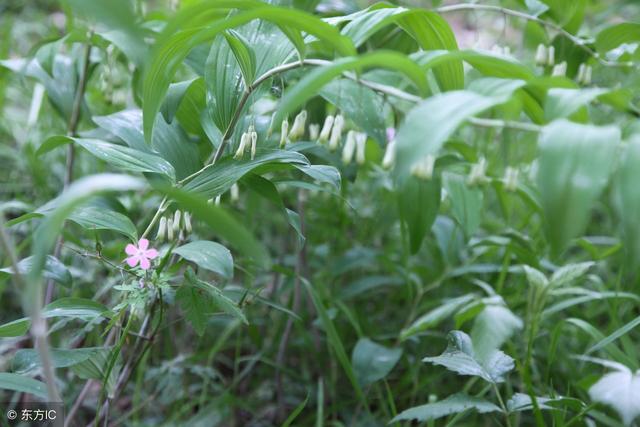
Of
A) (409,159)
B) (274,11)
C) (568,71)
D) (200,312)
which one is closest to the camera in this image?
(409,159)

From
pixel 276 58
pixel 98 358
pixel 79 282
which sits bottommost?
pixel 79 282

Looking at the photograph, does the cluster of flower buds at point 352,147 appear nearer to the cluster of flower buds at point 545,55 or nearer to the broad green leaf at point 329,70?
the broad green leaf at point 329,70

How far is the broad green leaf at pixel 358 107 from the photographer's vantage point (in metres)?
1.03

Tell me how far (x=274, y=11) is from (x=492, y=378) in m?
0.73

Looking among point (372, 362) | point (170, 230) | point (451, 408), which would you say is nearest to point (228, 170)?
point (170, 230)

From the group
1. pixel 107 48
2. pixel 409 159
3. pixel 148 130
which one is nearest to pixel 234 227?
pixel 409 159

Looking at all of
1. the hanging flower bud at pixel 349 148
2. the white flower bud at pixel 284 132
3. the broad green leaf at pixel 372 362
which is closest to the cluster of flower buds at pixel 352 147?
the hanging flower bud at pixel 349 148

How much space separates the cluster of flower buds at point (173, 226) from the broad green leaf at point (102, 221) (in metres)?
0.05

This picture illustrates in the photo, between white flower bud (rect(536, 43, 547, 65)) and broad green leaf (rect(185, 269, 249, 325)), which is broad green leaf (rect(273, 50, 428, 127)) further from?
white flower bud (rect(536, 43, 547, 65))

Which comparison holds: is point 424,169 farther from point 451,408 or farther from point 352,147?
point 451,408

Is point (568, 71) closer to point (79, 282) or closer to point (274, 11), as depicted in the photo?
point (274, 11)

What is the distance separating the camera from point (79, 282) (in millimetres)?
1778

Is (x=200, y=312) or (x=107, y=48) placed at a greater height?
(x=107, y=48)

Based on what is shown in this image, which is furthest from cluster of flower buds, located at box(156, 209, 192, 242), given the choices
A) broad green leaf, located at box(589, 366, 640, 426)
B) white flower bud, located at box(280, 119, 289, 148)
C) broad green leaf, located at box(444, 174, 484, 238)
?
broad green leaf, located at box(589, 366, 640, 426)
